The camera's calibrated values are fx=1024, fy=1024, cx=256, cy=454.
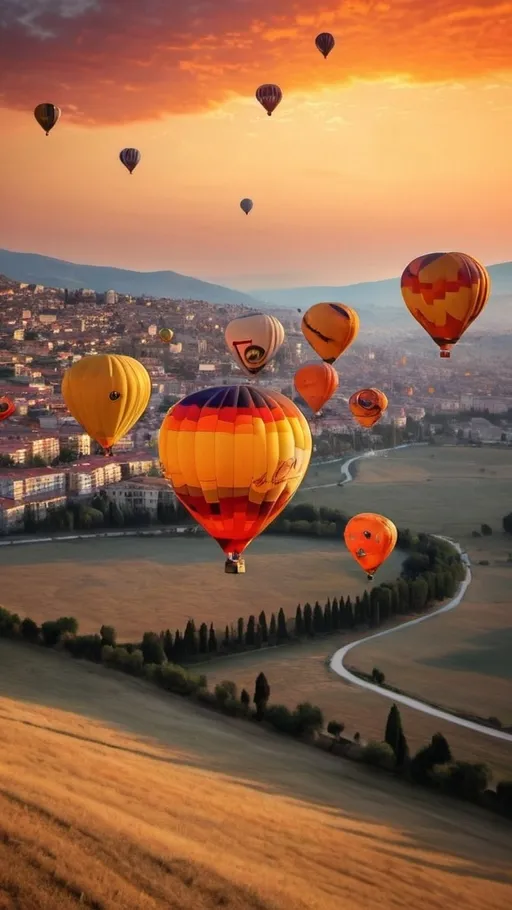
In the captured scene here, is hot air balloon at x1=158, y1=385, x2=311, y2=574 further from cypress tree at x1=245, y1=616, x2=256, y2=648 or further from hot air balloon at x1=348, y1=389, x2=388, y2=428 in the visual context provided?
hot air balloon at x1=348, y1=389, x2=388, y2=428

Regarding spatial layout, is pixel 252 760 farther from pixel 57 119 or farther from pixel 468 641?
pixel 57 119

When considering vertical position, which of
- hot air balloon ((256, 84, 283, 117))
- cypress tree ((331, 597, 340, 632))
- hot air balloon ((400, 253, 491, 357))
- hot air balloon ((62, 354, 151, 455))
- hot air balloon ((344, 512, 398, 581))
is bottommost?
cypress tree ((331, 597, 340, 632))

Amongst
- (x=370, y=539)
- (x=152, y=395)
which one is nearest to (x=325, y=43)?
(x=370, y=539)

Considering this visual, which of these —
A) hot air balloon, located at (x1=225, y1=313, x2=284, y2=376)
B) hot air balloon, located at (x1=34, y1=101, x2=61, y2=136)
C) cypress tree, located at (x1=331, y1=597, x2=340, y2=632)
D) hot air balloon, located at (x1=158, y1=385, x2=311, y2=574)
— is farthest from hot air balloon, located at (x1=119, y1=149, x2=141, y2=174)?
hot air balloon, located at (x1=158, y1=385, x2=311, y2=574)

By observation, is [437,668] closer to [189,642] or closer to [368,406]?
[189,642]

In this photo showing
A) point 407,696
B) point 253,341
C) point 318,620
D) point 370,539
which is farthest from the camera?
point 318,620

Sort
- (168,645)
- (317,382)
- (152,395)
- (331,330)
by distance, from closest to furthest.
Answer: (168,645), (331,330), (317,382), (152,395)

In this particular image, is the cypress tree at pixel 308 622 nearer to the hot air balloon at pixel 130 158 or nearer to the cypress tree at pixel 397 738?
the cypress tree at pixel 397 738
